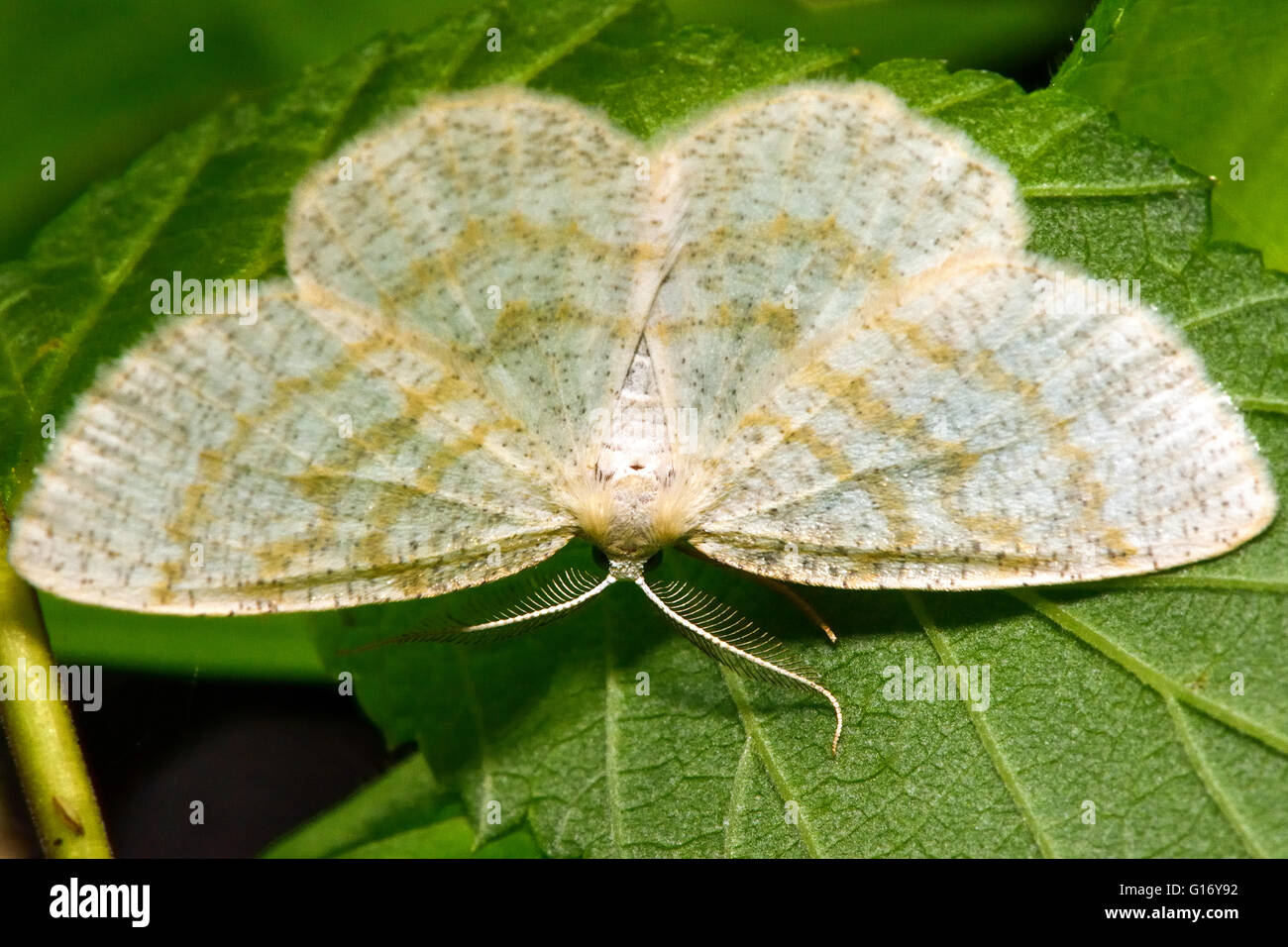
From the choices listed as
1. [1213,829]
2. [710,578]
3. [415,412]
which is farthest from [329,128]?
[1213,829]

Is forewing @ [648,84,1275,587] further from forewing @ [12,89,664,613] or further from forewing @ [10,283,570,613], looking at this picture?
forewing @ [10,283,570,613]

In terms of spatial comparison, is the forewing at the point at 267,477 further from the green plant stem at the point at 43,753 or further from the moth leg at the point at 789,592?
the moth leg at the point at 789,592

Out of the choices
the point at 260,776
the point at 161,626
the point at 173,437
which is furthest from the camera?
the point at 260,776

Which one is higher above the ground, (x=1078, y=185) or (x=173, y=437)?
(x=1078, y=185)

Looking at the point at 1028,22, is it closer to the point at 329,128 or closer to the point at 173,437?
the point at 329,128

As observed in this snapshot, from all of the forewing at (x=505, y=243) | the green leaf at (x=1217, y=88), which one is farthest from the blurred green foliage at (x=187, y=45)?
the forewing at (x=505, y=243)
